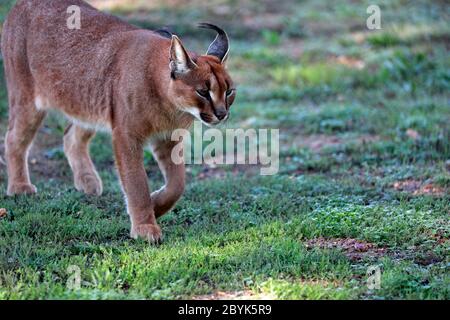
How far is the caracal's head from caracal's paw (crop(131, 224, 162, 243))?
0.99 m

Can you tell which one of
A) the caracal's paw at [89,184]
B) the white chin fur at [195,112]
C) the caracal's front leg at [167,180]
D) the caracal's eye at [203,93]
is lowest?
the caracal's paw at [89,184]

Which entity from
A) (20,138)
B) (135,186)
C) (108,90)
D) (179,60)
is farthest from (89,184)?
(179,60)

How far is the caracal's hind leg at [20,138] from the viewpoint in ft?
28.3

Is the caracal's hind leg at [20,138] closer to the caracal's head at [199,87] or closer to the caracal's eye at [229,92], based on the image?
the caracal's head at [199,87]

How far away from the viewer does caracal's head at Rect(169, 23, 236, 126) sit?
22.8 feet

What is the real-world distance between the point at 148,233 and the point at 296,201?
1933mm

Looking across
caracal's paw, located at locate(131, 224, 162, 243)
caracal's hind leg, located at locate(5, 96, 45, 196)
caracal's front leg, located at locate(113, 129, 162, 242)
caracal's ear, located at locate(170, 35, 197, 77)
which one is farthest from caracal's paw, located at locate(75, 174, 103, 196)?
caracal's ear, located at locate(170, 35, 197, 77)

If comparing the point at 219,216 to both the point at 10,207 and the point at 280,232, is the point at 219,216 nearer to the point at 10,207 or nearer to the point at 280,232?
the point at 280,232

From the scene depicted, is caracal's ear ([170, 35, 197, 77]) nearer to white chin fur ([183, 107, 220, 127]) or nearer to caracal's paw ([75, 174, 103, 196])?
white chin fur ([183, 107, 220, 127])

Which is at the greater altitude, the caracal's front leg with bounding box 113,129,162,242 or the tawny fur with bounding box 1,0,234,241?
the tawny fur with bounding box 1,0,234,241

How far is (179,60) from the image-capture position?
7.01m

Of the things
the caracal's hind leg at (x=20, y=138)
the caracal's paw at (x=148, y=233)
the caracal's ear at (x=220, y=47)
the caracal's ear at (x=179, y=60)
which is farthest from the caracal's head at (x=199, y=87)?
the caracal's hind leg at (x=20, y=138)

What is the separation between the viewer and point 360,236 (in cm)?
707
